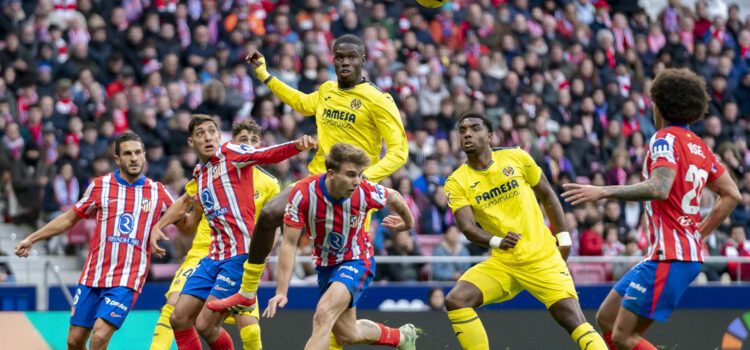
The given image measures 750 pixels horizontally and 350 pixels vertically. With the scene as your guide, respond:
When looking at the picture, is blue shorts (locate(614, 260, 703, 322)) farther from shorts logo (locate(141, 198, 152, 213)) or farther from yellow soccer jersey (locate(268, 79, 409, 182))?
shorts logo (locate(141, 198, 152, 213))

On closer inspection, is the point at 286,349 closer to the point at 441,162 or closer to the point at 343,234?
the point at 343,234

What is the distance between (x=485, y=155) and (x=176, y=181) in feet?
16.9

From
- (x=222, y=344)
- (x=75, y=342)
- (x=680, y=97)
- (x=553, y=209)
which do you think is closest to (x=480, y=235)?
(x=553, y=209)

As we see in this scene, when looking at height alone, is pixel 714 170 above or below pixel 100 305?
above

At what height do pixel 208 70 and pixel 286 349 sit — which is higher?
pixel 208 70

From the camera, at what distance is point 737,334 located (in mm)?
10750

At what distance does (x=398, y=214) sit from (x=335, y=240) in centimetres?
57

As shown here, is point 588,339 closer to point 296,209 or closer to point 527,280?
point 527,280

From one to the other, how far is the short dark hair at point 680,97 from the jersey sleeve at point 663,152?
0.21 meters

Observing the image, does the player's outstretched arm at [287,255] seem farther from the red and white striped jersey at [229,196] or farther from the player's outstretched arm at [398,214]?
the red and white striped jersey at [229,196]

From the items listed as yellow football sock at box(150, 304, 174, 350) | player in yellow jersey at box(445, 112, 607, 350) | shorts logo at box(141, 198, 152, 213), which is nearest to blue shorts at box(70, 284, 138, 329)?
yellow football sock at box(150, 304, 174, 350)

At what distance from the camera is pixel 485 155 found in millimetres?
8500

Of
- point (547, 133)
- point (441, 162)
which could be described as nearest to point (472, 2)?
point (547, 133)

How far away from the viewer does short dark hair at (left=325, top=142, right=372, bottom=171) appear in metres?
7.21
